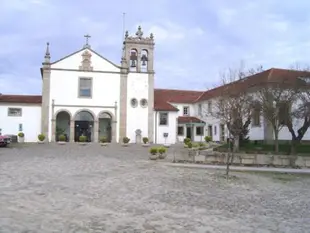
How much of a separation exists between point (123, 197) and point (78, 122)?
3556 centimetres

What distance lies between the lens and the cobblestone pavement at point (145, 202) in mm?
7566

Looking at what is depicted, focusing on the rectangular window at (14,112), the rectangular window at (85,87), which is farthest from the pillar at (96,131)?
the rectangular window at (14,112)

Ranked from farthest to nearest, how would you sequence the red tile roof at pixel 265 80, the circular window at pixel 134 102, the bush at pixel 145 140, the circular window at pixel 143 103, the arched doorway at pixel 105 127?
1. the circular window at pixel 143 103
2. the circular window at pixel 134 102
3. the arched doorway at pixel 105 127
4. the bush at pixel 145 140
5. the red tile roof at pixel 265 80

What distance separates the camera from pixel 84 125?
150ft

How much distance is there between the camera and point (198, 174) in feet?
54.6

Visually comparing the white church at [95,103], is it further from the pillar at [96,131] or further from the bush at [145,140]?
the bush at [145,140]

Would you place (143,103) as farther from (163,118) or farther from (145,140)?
(145,140)

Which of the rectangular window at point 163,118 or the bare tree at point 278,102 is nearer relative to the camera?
the bare tree at point 278,102

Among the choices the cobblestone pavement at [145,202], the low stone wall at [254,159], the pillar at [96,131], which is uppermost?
the pillar at [96,131]

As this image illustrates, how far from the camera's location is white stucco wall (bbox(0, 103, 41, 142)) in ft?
140

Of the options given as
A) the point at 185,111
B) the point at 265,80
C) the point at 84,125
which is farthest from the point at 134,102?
the point at 265,80

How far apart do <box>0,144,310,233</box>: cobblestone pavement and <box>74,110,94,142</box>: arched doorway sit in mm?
28679

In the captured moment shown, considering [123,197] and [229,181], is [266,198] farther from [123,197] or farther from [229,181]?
[123,197]

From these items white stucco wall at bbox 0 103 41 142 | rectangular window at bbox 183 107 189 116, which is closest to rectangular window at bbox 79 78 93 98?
white stucco wall at bbox 0 103 41 142
